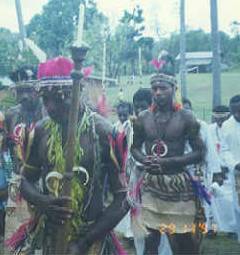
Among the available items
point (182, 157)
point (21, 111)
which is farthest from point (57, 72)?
point (21, 111)

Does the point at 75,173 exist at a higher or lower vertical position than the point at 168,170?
higher

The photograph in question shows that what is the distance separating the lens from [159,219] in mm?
6434

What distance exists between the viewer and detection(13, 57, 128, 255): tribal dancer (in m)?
3.74

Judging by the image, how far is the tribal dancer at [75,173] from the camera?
12.3 ft

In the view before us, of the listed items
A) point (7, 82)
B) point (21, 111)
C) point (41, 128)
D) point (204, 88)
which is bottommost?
point (41, 128)

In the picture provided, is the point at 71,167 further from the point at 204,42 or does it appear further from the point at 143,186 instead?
the point at 204,42

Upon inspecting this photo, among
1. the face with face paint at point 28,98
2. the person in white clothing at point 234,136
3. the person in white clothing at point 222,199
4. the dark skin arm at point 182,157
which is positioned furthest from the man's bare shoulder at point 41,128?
the person in white clothing at point 222,199

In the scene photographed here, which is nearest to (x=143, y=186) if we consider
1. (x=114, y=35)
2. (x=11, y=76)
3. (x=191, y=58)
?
(x=11, y=76)

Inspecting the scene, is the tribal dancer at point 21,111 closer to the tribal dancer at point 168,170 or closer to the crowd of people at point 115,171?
the crowd of people at point 115,171

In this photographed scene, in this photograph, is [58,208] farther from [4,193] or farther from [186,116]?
[4,193]

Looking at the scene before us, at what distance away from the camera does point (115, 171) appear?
3807 millimetres

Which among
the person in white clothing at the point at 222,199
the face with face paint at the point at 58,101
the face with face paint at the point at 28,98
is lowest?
the person in white clothing at the point at 222,199

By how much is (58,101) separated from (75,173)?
0.41 meters

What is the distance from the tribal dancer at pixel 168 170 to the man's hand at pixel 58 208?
2.67 m
